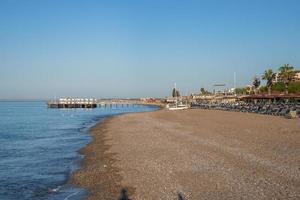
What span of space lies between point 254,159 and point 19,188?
9.09 m

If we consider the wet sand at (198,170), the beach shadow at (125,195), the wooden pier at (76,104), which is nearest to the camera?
the beach shadow at (125,195)

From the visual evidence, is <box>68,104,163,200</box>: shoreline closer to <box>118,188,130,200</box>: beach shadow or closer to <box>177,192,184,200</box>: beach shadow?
<box>118,188,130,200</box>: beach shadow

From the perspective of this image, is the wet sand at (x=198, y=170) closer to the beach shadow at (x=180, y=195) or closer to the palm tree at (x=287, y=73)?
the beach shadow at (x=180, y=195)

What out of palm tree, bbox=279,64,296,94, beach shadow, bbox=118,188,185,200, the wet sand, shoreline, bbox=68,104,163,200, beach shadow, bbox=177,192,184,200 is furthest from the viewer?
palm tree, bbox=279,64,296,94

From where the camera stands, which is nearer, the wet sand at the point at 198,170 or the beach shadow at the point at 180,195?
the beach shadow at the point at 180,195

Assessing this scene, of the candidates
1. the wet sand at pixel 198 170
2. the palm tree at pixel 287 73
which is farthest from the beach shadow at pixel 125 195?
the palm tree at pixel 287 73

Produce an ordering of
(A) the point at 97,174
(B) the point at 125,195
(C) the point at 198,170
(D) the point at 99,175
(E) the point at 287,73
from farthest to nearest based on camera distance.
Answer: (E) the point at 287,73, (A) the point at 97,174, (D) the point at 99,175, (C) the point at 198,170, (B) the point at 125,195

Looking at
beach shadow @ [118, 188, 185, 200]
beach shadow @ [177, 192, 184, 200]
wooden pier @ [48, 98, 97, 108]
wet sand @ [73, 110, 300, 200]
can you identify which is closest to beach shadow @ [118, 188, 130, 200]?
beach shadow @ [118, 188, 185, 200]

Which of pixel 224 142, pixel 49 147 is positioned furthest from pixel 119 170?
pixel 49 147

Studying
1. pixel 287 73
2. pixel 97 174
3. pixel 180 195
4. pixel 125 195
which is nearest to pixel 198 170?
pixel 180 195

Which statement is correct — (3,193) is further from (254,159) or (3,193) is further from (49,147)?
(49,147)

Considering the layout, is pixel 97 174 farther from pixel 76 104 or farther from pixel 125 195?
pixel 76 104

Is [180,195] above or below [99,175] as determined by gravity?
above

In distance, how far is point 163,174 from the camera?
13.6 meters
